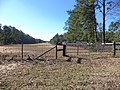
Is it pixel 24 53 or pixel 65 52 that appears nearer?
pixel 65 52

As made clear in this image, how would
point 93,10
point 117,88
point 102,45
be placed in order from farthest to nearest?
point 93,10, point 102,45, point 117,88

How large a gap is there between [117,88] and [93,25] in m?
38.8

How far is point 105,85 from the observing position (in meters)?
8.56

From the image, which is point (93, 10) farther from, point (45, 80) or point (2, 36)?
point (2, 36)

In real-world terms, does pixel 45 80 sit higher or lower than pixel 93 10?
lower

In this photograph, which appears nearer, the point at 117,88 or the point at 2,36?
the point at 117,88

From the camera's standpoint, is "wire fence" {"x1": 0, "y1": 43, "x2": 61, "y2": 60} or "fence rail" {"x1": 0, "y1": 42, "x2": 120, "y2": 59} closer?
"wire fence" {"x1": 0, "y1": 43, "x2": 61, "y2": 60}

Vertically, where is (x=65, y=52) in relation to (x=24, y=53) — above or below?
above

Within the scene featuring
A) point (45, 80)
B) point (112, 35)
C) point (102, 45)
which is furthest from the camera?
point (112, 35)

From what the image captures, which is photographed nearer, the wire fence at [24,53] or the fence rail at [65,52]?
the wire fence at [24,53]

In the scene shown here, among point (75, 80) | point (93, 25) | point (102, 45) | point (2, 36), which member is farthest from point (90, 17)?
point (2, 36)

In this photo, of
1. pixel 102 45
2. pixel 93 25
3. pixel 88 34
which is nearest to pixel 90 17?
pixel 93 25

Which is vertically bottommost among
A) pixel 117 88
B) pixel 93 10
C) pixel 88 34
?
pixel 117 88

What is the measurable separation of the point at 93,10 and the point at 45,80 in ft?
115
